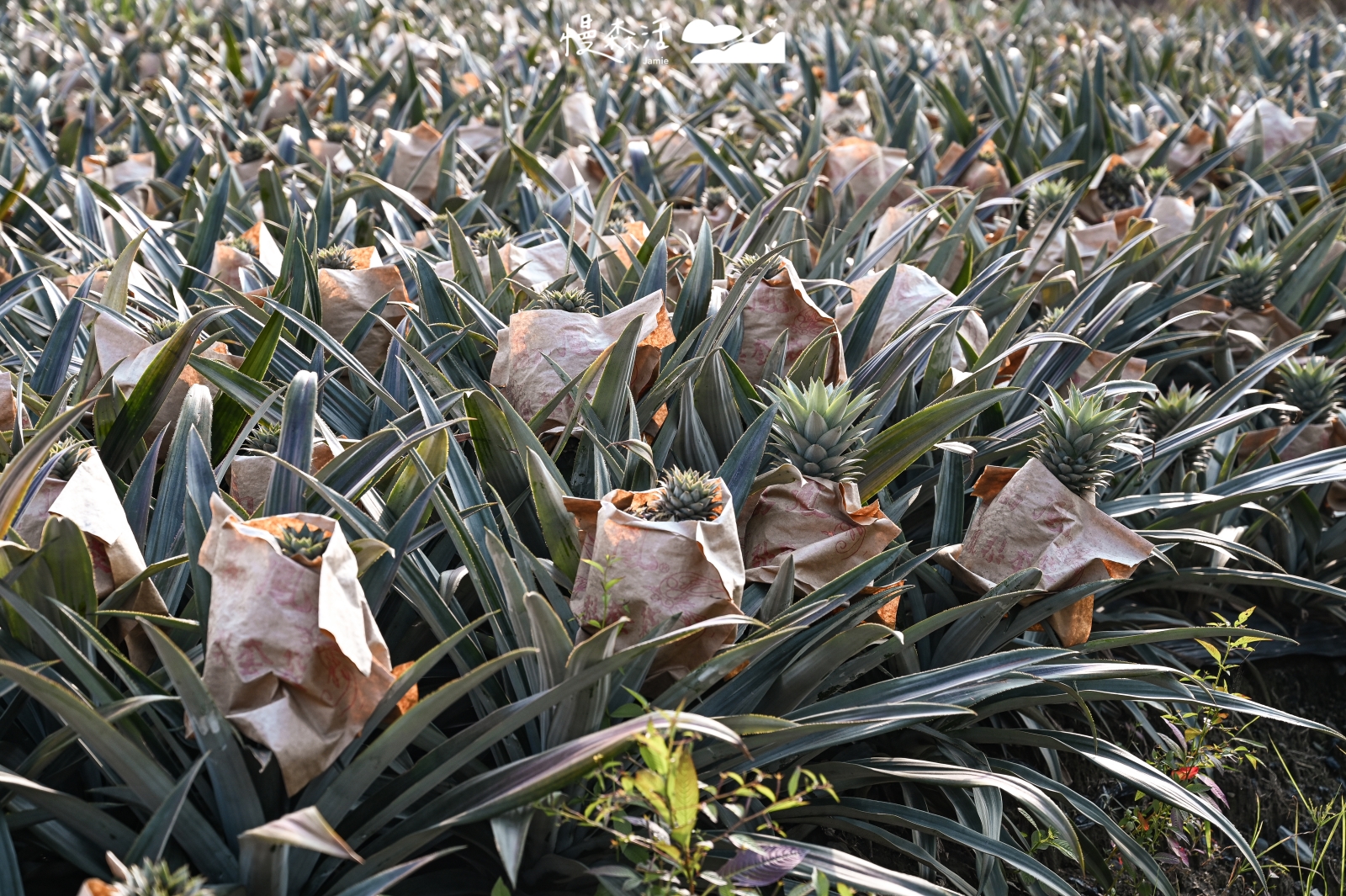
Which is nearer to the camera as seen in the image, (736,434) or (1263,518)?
(736,434)

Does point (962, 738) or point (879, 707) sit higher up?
point (879, 707)

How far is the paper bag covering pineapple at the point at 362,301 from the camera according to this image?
1.78m

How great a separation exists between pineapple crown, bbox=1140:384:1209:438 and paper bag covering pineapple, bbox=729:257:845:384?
61cm

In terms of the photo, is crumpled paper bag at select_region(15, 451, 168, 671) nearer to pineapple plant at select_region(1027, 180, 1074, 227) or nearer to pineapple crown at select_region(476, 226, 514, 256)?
pineapple crown at select_region(476, 226, 514, 256)

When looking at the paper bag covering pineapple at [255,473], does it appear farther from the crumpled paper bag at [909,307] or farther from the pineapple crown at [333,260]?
the crumpled paper bag at [909,307]

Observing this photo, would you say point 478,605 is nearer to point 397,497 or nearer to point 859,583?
point 397,497

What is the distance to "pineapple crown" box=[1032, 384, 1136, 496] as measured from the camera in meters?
1.43

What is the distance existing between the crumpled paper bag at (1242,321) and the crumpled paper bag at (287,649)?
1.95m

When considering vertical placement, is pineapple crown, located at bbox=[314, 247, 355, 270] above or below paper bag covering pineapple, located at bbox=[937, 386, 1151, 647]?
above

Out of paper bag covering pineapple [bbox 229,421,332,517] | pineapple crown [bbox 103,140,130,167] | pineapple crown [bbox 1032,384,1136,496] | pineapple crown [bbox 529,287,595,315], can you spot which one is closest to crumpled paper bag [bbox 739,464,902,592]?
pineapple crown [bbox 1032,384,1136,496]

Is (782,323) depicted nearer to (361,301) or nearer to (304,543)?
(361,301)

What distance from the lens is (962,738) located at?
4.74ft

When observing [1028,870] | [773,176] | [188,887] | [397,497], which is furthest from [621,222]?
[188,887]

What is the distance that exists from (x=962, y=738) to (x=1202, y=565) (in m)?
0.70
